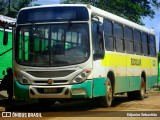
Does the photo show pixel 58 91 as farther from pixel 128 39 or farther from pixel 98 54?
pixel 128 39

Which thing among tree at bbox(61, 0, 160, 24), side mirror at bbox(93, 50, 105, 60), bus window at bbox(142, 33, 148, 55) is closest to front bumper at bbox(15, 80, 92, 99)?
side mirror at bbox(93, 50, 105, 60)

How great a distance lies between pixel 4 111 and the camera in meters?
13.6

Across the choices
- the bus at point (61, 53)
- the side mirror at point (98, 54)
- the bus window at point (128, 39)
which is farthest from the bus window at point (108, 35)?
the bus window at point (128, 39)

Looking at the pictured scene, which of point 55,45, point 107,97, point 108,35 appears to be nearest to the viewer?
point 55,45

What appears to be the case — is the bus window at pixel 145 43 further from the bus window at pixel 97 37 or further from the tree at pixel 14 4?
the tree at pixel 14 4

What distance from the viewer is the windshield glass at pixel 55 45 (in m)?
12.9

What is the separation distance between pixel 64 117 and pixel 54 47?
7.30ft

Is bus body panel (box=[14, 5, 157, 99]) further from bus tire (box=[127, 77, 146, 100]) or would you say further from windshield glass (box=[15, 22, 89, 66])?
bus tire (box=[127, 77, 146, 100])

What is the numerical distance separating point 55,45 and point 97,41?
142cm

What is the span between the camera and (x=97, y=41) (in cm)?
1366

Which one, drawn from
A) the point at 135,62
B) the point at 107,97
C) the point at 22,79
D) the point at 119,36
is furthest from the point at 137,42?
the point at 22,79

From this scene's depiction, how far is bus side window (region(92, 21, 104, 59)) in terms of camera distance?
526 inches

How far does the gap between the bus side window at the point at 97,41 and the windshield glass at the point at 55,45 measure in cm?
Answer: 38

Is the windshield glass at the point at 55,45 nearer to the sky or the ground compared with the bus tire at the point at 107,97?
nearer to the sky
